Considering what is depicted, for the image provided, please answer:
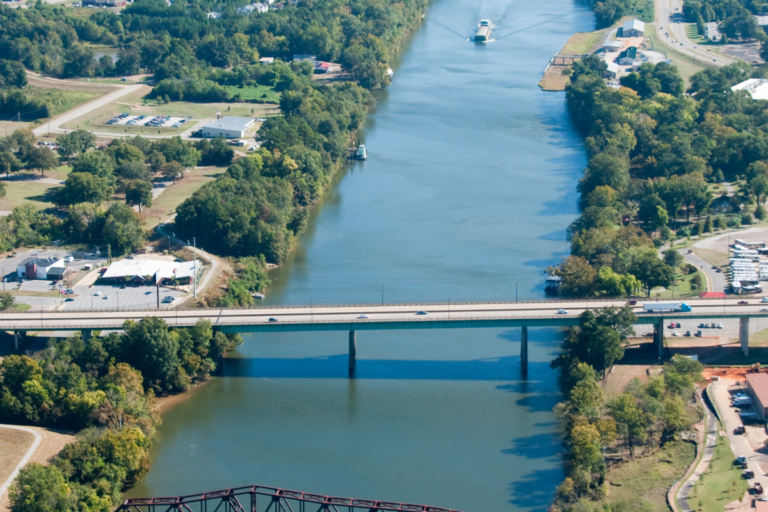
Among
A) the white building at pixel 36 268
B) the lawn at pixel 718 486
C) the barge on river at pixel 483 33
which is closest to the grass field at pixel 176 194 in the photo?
the white building at pixel 36 268

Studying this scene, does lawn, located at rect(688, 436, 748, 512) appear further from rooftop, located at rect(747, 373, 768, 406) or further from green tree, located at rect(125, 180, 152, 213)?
green tree, located at rect(125, 180, 152, 213)

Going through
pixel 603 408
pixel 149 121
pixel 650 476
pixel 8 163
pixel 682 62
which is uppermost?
pixel 682 62

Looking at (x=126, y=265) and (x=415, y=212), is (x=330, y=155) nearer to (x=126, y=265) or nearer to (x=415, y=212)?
(x=415, y=212)

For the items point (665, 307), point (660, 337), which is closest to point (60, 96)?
point (665, 307)

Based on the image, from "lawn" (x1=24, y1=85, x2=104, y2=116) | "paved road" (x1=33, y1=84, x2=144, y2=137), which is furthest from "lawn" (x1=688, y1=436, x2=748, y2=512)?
"lawn" (x1=24, y1=85, x2=104, y2=116)

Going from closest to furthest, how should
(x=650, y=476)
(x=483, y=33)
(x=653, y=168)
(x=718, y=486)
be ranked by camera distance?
(x=718, y=486) < (x=650, y=476) < (x=653, y=168) < (x=483, y=33)

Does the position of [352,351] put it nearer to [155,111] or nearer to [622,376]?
[622,376]
